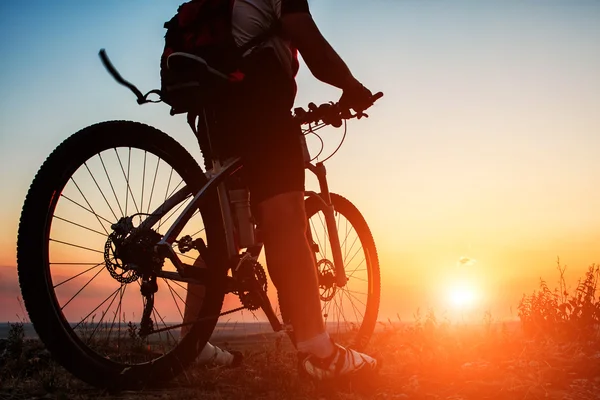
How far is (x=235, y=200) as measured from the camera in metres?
3.44

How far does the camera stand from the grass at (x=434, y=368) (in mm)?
3174

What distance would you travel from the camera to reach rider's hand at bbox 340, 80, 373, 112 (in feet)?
12.0

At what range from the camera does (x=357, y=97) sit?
12.1 feet

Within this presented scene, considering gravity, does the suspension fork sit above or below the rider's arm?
below

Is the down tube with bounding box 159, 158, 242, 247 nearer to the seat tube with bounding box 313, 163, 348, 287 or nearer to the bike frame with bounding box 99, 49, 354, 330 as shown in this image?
the bike frame with bounding box 99, 49, 354, 330

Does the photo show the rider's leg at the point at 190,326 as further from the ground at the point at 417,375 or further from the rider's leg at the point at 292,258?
the rider's leg at the point at 292,258

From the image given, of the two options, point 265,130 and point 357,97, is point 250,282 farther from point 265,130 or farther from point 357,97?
point 357,97

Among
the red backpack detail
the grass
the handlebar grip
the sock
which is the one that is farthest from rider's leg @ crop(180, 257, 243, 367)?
the handlebar grip

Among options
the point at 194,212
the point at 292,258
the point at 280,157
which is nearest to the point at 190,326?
the point at 194,212

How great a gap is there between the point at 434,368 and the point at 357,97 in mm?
1963

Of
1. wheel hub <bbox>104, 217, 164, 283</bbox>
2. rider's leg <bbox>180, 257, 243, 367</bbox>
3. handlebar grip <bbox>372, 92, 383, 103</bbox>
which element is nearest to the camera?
wheel hub <bbox>104, 217, 164, 283</bbox>

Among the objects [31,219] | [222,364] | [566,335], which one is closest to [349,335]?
[222,364]

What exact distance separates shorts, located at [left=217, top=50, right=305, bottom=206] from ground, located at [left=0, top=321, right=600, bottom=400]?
1125mm

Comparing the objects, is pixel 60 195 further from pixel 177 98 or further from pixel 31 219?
pixel 177 98
